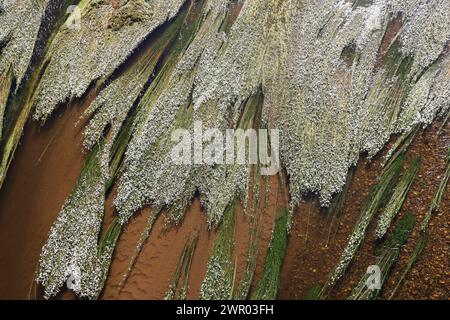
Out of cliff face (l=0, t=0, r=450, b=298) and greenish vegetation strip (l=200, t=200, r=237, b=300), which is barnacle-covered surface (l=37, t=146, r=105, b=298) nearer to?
cliff face (l=0, t=0, r=450, b=298)

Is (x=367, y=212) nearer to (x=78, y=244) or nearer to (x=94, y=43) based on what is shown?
(x=78, y=244)

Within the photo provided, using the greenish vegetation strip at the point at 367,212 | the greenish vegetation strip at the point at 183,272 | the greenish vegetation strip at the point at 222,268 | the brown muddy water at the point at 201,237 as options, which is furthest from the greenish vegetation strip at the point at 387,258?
the greenish vegetation strip at the point at 183,272

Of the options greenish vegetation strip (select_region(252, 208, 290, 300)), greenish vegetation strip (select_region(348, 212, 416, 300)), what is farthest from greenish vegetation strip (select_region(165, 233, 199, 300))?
greenish vegetation strip (select_region(348, 212, 416, 300))

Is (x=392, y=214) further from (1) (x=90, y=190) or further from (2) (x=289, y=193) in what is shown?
(1) (x=90, y=190)

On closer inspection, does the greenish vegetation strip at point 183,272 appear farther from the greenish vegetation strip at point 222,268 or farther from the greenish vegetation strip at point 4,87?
the greenish vegetation strip at point 4,87

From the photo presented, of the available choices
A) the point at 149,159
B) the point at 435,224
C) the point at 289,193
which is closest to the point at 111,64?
the point at 149,159

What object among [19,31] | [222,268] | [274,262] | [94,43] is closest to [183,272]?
[222,268]
